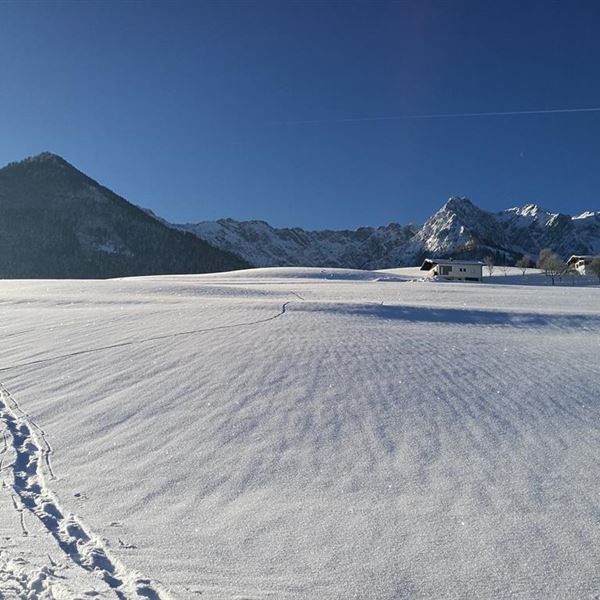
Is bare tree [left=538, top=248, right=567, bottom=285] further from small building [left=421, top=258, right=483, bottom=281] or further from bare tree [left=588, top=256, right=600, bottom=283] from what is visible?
small building [left=421, top=258, right=483, bottom=281]

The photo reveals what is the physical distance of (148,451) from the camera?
315 inches

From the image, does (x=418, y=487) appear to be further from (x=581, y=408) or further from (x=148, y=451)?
(x=581, y=408)

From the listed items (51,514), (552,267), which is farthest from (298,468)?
(552,267)

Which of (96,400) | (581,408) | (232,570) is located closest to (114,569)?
(232,570)

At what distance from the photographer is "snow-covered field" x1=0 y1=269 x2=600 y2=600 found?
518 cm

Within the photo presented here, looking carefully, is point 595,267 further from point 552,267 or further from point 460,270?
point 460,270

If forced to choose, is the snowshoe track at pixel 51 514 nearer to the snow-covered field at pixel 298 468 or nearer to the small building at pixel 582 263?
the snow-covered field at pixel 298 468

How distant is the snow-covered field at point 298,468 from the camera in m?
5.18

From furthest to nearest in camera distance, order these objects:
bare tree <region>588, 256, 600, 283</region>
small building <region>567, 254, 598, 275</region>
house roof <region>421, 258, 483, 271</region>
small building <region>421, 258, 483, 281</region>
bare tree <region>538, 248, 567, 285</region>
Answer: small building <region>567, 254, 598, 275</region>
bare tree <region>538, 248, 567, 285</region>
bare tree <region>588, 256, 600, 283</region>
house roof <region>421, 258, 483, 271</region>
small building <region>421, 258, 483, 281</region>

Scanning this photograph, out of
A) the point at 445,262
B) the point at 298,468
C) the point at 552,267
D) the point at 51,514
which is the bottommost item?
the point at 51,514

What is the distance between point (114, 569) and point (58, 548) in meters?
0.73

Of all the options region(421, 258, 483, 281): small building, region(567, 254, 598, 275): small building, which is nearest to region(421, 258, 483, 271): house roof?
region(421, 258, 483, 281): small building

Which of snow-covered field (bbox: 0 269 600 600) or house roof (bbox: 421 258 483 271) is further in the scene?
house roof (bbox: 421 258 483 271)

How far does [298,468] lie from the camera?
7.48 m
